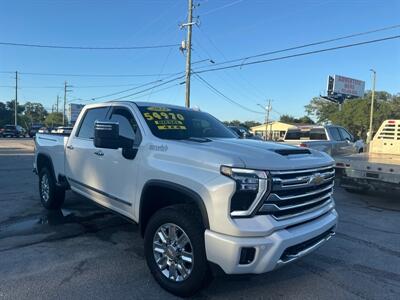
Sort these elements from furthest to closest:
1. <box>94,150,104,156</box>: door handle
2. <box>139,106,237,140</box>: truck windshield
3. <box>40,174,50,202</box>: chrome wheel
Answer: <box>40,174,50,202</box>: chrome wheel, <box>94,150,104,156</box>: door handle, <box>139,106,237,140</box>: truck windshield

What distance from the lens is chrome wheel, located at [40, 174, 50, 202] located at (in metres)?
6.78

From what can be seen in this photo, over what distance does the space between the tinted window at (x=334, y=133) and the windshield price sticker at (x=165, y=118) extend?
35.4 feet

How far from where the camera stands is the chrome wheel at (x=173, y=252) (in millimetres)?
3541

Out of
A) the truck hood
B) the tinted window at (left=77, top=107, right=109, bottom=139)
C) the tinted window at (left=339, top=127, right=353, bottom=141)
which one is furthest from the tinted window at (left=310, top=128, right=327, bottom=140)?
the truck hood

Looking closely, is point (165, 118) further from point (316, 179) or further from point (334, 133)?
point (334, 133)

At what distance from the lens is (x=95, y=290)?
12.1ft

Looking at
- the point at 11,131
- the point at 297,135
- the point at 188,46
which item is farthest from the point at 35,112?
the point at 297,135

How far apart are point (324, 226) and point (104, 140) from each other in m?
2.45

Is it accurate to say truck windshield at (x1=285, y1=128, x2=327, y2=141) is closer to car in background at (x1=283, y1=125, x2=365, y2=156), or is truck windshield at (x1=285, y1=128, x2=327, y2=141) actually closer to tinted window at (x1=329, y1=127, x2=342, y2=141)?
car in background at (x1=283, y1=125, x2=365, y2=156)

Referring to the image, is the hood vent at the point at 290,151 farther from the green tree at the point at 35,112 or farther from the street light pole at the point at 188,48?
the green tree at the point at 35,112

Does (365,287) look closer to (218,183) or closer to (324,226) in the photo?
(324,226)

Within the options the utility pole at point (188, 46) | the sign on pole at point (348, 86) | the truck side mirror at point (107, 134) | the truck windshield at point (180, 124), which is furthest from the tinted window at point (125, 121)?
the sign on pole at point (348, 86)

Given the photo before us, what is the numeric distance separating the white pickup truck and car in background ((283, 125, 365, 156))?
9.44m

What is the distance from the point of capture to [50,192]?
666 centimetres
